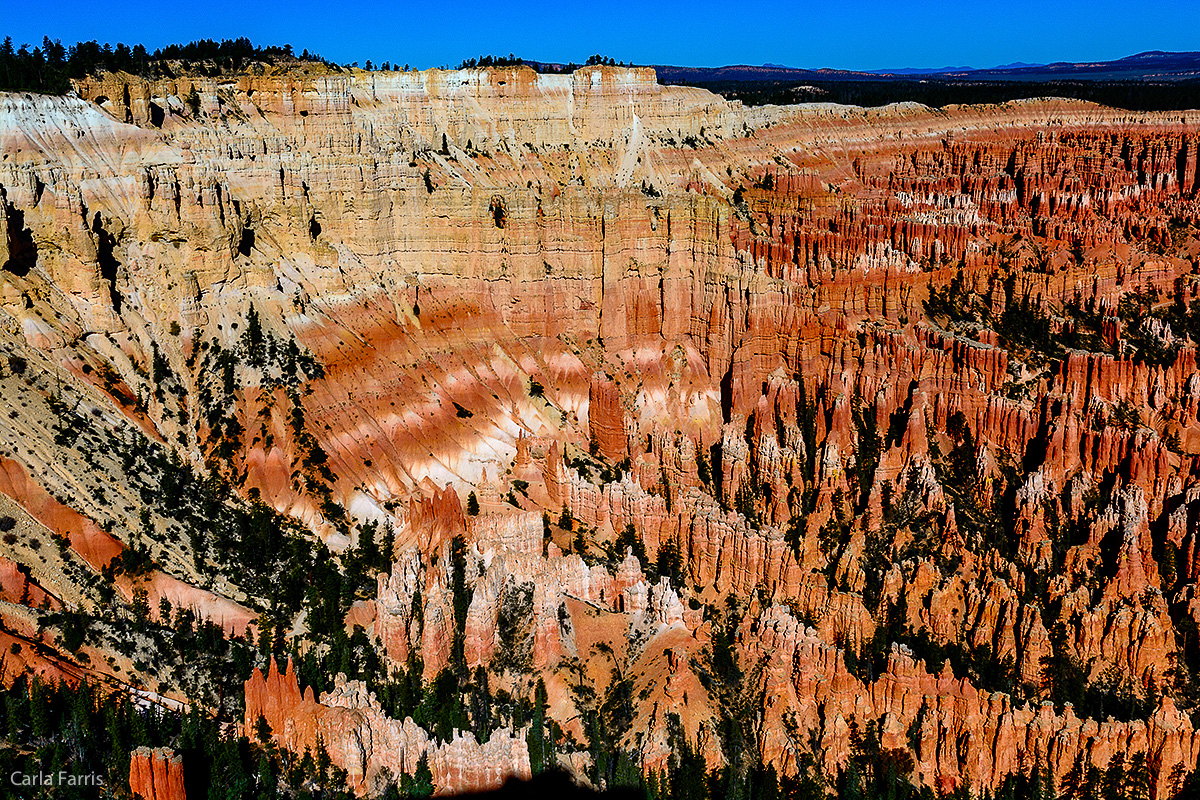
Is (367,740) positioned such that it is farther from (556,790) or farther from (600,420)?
(600,420)

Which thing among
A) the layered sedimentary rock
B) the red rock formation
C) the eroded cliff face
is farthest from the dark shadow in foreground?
the red rock formation

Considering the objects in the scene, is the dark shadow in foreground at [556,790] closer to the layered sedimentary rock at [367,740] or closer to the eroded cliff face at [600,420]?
the layered sedimentary rock at [367,740]

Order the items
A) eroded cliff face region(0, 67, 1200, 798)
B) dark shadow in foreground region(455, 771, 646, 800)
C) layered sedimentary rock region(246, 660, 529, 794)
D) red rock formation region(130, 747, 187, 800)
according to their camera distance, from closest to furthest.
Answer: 1. red rock formation region(130, 747, 187, 800)
2. layered sedimentary rock region(246, 660, 529, 794)
3. dark shadow in foreground region(455, 771, 646, 800)
4. eroded cliff face region(0, 67, 1200, 798)

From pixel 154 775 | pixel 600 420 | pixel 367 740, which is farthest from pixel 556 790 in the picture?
pixel 600 420

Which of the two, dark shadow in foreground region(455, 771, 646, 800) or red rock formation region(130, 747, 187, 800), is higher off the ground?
red rock formation region(130, 747, 187, 800)

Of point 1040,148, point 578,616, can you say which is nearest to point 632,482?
point 578,616

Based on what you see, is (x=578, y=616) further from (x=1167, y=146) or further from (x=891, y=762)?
(x=1167, y=146)

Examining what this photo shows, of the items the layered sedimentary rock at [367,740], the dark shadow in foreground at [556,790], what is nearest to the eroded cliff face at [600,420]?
the layered sedimentary rock at [367,740]

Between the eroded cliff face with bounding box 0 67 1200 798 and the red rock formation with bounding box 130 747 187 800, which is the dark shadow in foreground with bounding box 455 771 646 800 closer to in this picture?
the eroded cliff face with bounding box 0 67 1200 798
